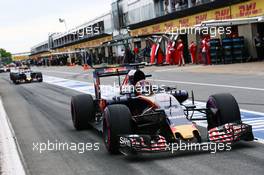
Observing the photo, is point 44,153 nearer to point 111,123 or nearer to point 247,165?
point 111,123

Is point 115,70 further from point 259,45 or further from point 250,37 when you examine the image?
point 250,37

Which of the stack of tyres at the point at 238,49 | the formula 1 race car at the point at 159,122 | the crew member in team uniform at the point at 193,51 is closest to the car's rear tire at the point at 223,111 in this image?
the formula 1 race car at the point at 159,122

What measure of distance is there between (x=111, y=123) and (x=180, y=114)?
3.35 ft

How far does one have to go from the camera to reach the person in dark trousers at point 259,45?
94.2 feet

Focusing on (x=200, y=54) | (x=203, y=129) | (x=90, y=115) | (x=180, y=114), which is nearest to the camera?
(x=180, y=114)

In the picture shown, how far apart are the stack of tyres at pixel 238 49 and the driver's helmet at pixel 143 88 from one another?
69.8 ft

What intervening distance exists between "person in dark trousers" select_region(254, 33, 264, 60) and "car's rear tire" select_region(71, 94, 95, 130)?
20.0m

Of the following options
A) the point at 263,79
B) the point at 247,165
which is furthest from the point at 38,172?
the point at 263,79

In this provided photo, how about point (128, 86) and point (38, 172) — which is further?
point (128, 86)

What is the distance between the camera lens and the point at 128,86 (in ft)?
→ 32.4

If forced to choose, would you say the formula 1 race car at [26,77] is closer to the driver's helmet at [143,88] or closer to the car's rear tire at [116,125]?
the driver's helmet at [143,88]

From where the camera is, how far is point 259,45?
28828 mm

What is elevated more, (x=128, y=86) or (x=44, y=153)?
(x=128, y=86)

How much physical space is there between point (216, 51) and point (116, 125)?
24.4 metres
